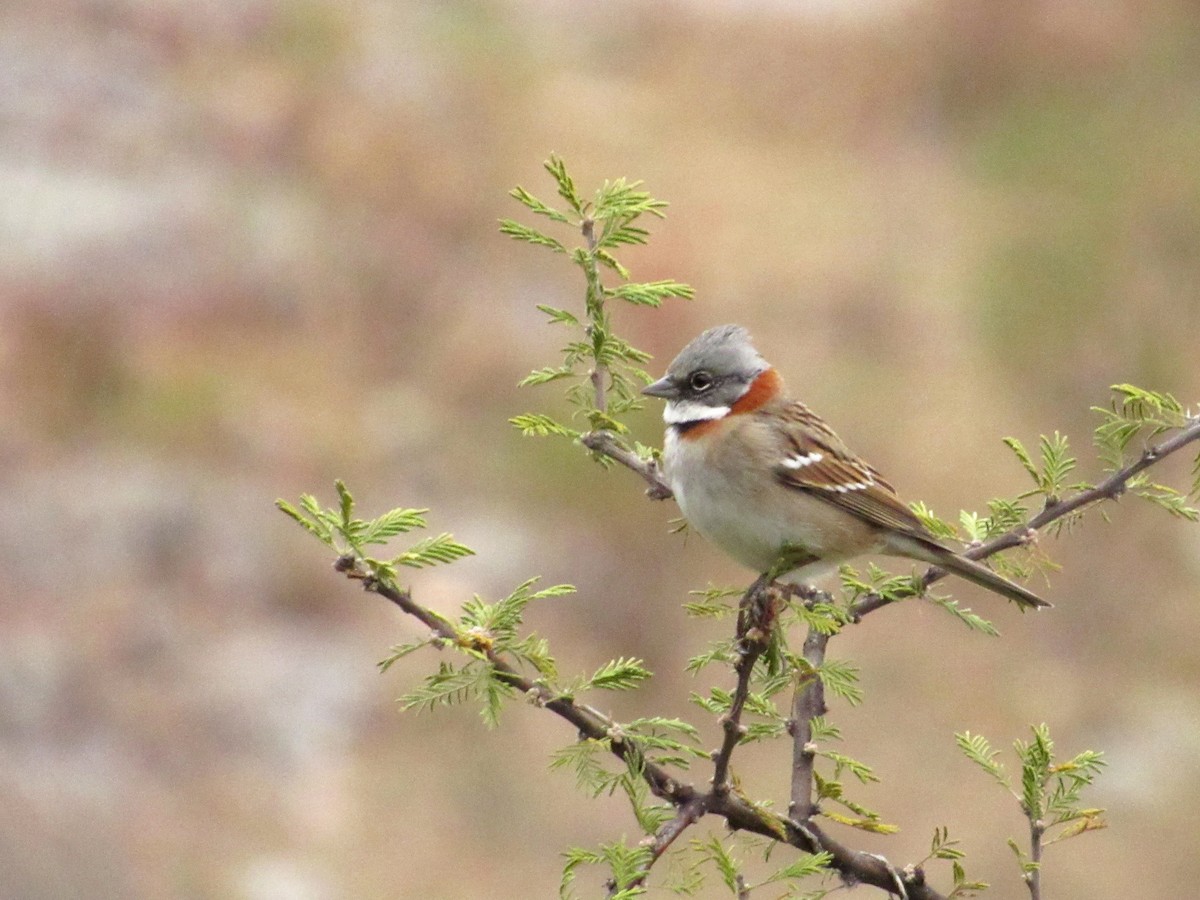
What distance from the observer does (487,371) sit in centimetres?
1136

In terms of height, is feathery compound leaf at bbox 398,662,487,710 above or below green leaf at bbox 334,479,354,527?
below

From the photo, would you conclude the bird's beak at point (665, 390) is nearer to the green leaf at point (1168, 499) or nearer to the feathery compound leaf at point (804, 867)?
the green leaf at point (1168, 499)

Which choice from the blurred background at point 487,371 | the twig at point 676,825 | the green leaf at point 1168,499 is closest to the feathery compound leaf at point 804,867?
the twig at point 676,825

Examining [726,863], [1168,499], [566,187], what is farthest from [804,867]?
[566,187]

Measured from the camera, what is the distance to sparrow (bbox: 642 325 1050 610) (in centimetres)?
432

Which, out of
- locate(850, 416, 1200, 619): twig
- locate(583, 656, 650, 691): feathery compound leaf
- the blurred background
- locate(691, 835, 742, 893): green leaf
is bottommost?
locate(691, 835, 742, 893): green leaf

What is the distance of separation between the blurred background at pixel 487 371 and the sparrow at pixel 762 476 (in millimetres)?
4662

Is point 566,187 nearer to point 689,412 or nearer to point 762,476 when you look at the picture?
point 689,412

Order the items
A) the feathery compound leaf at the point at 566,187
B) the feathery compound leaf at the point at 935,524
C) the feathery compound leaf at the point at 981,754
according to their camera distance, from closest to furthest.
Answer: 1. the feathery compound leaf at the point at 981,754
2. the feathery compound leaf at the point at 566,187
3. the feathery compound leaf at the point at 935,524

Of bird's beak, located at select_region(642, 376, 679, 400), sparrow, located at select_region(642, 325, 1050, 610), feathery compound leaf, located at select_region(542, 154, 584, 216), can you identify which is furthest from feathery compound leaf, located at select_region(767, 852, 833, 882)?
bird's beak, located at select_region(642, 376, 679, 400)

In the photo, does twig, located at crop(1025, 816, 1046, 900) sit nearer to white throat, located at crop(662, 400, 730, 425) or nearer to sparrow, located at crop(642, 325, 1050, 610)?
sparrow, located at crop(642, 325, 1050, 610)

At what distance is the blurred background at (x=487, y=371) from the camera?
952 cm

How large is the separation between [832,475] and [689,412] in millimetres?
514

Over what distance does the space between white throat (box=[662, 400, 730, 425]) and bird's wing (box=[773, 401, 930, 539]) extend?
235 millimetres
